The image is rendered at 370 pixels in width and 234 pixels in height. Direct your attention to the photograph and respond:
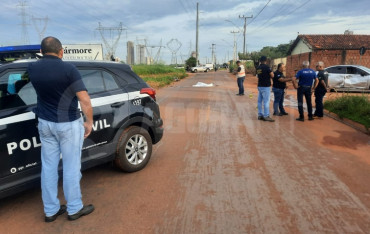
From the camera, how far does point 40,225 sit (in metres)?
3.09

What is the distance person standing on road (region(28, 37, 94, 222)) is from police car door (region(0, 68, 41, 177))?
0.21 metres

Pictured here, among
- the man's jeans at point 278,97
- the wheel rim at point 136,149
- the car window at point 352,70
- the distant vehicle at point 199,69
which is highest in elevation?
the distant vehicle at point 199,69

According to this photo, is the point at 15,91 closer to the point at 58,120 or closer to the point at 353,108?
the point at 58,120

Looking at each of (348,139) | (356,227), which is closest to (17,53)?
(356,227)

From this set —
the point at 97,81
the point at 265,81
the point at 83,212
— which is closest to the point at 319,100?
the point at 265,81

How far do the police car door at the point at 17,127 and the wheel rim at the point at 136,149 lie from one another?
53.0 inches

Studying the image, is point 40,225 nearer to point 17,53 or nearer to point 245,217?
point 245,217

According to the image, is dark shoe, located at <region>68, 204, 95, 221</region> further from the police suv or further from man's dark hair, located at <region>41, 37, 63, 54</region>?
man's dark hair, located at <region>41, 37, 63, 54</region>

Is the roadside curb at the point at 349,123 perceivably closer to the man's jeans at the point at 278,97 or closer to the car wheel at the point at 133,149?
the man's jeans at the point at 278,97

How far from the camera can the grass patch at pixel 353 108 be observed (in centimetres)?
790

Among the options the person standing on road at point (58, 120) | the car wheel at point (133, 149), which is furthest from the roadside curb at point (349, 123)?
the person standing on road at point (58, 120)

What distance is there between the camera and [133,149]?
4.39m

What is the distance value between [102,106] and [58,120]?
99cm

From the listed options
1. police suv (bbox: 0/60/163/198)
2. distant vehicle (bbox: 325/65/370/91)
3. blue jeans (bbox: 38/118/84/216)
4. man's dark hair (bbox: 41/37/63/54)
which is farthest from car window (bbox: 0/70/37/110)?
distant vehicle (bbox: 325/65/370/91)
